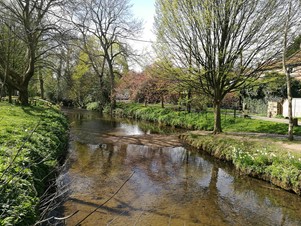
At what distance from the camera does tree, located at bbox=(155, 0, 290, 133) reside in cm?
1263

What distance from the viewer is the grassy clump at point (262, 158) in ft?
26.1

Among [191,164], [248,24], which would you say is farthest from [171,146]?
[248,24]

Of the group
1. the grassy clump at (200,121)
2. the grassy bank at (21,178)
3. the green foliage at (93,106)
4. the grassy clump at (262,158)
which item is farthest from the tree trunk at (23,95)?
the green foliage at (93,106)

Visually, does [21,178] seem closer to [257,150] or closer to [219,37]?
[257,150]

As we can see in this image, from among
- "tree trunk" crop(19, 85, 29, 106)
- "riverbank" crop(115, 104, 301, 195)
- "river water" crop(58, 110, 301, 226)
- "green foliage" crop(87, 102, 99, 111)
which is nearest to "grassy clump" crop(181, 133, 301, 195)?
"riverbank" crop(115, 104, 301, 195)

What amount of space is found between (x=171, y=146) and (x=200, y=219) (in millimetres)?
8432

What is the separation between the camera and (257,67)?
13.6 meters

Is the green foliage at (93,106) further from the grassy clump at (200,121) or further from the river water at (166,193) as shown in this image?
the river water at (166,193)

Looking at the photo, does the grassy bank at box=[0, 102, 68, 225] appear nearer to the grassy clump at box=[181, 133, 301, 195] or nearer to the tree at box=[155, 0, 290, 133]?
the grassy clump at box=[181, 133, 301, 195]

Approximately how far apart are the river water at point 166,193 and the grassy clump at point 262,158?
0.33 metres

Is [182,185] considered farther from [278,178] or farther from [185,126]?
[185,126]

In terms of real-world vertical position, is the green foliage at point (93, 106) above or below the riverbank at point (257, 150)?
above

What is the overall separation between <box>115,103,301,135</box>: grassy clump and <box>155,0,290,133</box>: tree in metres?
3.18

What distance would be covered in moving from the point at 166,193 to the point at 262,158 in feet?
13.7
